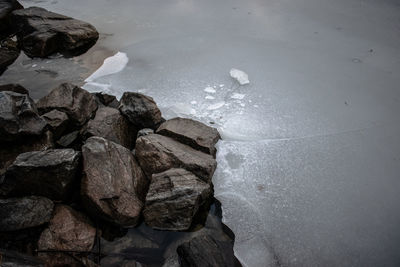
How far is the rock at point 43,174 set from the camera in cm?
162

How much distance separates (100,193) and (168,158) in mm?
454

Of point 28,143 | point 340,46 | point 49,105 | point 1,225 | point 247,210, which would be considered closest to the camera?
point 1,225

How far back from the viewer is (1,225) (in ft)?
5.09

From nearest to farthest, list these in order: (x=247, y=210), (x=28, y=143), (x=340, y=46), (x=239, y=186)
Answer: (x=247, y=210) → (x=239, y=186) → (x=28, y=143) → (x=340, y=46)

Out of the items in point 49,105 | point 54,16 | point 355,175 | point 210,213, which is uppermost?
point 54,16

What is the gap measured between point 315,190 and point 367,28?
97.3 inches

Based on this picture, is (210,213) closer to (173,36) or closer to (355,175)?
(355,175)

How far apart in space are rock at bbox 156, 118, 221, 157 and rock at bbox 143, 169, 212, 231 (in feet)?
1.23

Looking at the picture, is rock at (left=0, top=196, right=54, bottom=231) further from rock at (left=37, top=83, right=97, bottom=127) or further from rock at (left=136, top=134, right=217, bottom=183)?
rock at (left=37, top=83, right=97, bottom=127)

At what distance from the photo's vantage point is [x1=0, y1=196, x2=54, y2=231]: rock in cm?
156

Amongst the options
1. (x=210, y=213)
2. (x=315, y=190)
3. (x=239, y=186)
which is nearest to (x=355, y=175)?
(x=315, y=190)

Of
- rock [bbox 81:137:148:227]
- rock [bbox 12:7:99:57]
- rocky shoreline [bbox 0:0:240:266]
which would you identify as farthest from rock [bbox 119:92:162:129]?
rock [bbox 12:7:99:57]

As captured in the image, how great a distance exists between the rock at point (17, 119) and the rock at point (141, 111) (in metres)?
0.58

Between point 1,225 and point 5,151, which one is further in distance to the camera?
point 5,151
